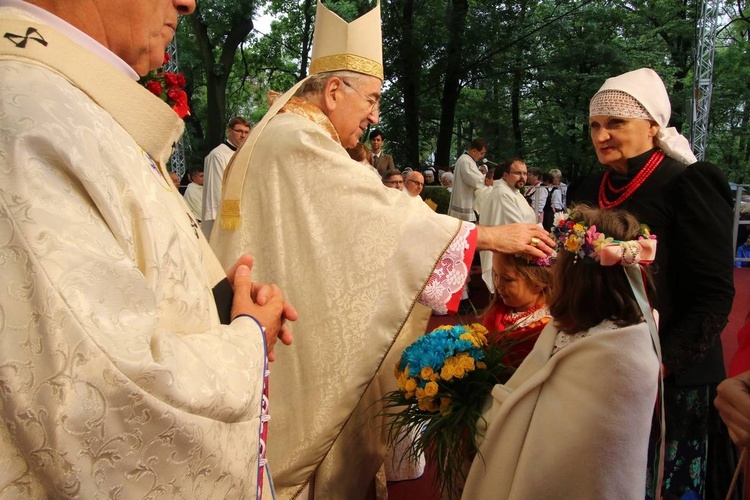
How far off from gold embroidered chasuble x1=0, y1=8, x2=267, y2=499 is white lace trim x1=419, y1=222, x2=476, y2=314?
1.45 meters

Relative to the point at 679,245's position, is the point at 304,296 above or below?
below

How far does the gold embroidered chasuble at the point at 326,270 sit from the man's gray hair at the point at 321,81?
14.6 inches

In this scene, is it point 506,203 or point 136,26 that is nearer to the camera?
point 136,26

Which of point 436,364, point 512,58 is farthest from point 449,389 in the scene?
point 512,58

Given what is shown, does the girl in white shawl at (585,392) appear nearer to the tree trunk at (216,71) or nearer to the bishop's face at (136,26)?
the bishop's face at (136,26)

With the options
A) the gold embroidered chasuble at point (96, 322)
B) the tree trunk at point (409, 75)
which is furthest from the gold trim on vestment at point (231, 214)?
the tree trunk at point (409, 75)

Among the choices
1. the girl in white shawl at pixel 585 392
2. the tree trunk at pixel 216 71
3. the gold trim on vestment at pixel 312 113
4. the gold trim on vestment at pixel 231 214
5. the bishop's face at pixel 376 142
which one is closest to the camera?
the girl in white shawl at pixel 585 392

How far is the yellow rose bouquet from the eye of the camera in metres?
2.28

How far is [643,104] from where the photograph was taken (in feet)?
7.70

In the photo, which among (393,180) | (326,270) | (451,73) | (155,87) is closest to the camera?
(326,270)

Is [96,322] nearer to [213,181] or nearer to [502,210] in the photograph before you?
[213,181]

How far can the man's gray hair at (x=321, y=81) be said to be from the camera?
3.04 m

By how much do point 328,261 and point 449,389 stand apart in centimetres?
72

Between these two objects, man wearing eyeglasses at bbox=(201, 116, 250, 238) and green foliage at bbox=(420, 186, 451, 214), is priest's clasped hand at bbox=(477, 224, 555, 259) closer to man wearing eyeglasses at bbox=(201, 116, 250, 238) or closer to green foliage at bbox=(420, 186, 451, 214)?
man wearing eyeglasses at bbox=(201, 116, 250, 238)
